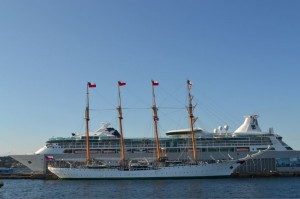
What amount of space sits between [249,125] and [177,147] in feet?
52.9

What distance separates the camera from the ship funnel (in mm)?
82312

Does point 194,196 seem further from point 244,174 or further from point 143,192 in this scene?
point 244,174

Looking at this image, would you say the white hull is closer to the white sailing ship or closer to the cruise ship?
Answer: the white sailing ship

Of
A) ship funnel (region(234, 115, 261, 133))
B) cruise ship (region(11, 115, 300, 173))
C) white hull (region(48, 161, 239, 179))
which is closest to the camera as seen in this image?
white hull (region(48, 161, 239, 179))

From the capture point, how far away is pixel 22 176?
72438mm

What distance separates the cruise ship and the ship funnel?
1068 millimetres

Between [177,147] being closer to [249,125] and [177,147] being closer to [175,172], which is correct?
[175,172]

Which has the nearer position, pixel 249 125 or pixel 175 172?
pixel 175 172

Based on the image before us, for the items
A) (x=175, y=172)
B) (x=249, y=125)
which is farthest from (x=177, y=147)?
(x=249, y=125)

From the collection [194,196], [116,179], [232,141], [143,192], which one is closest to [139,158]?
[116,179]

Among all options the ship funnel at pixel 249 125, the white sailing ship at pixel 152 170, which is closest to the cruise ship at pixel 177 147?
the ship funnel at pixel 249 125

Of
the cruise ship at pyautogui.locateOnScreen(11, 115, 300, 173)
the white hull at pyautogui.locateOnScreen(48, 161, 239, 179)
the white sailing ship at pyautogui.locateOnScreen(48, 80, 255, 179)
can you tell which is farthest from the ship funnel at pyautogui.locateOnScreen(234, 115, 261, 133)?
the white hull at pyautogui.locateOnScreen(48, 161, 239, 179)

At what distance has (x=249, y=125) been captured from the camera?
271 feet

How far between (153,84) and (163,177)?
18852mm
